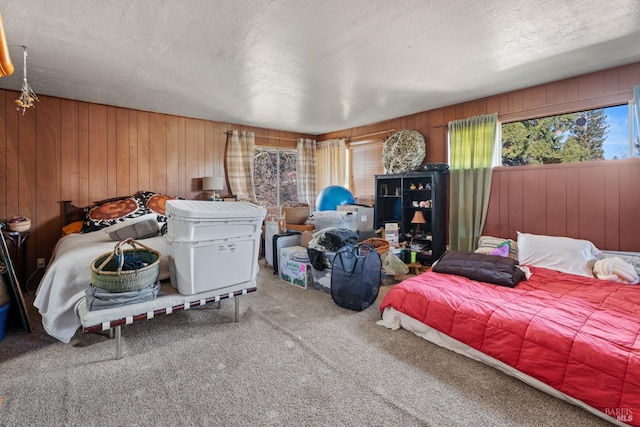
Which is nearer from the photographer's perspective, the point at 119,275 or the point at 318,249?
the point at 119,275

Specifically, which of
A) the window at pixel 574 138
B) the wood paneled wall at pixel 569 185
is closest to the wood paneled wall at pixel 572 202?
the wood paneled wall at pixel 569 185

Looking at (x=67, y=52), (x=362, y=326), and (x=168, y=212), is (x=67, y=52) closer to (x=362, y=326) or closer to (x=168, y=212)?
(x=168, y=212)

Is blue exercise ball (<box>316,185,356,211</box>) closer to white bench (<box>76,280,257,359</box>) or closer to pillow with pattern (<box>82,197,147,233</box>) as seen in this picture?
white bench (<box>76,280,257,359</box>)

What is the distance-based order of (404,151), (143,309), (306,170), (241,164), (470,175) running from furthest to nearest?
(306,170) < (241,164) < (404,151) < (470,175) < (143,309)

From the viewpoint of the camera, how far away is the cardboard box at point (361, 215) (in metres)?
4.39

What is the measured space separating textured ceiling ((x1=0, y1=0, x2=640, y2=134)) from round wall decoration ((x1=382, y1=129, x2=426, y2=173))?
711mm

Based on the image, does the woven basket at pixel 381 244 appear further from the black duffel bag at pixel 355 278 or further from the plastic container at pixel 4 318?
the plastic container at pixel 4 318

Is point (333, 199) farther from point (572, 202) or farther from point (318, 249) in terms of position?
point (572, 202)

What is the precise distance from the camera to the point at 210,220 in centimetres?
230

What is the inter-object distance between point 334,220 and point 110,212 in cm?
289

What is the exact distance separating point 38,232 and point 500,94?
5.97 m

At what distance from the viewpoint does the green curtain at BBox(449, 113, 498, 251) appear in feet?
12.5

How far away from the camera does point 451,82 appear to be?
336 cm

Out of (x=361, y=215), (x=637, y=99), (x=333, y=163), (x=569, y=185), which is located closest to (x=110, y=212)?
(x=361, y=215)
